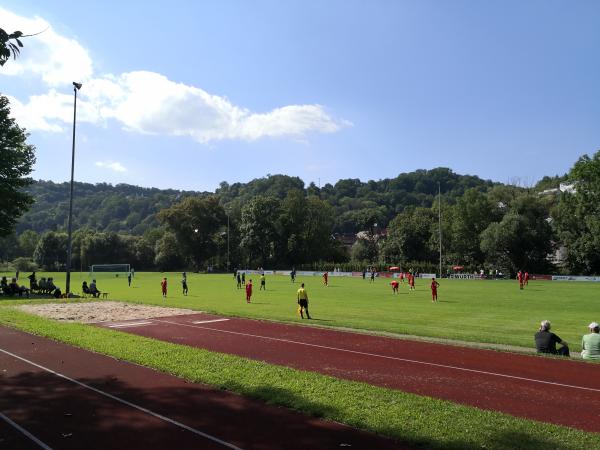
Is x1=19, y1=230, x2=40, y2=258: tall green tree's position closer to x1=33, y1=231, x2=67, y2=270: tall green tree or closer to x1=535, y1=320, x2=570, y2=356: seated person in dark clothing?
x1=33, y1=231, x2=67, y2=270: tall green tree

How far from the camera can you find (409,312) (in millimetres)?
25141

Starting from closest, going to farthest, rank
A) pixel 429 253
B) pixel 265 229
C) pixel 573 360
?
pixel 573 360, pixel 429 253, pixel 265 229

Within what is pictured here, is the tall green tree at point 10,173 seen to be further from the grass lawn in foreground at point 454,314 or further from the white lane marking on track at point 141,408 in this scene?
the white lane marking on track at point 141,408

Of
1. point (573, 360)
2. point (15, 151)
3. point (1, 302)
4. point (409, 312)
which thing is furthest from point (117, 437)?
point (15, 151)

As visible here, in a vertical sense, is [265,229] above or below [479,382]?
above

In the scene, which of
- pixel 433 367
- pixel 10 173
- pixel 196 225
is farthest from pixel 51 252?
pixel 433 367

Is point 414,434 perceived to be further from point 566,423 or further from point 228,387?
point 228,387

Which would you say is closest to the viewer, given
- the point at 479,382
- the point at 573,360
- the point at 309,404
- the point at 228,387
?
the point at 309,404

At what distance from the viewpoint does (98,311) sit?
25.4 metres

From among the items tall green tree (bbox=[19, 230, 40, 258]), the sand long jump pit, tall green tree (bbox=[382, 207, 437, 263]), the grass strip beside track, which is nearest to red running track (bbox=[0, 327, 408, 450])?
the grass strip beside track

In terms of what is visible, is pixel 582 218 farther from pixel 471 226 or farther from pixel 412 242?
pixel 412 242

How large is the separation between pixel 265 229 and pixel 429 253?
113ft

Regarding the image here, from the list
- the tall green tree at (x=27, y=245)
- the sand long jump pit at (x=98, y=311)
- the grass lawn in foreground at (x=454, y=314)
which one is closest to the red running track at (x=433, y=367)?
the grass lawn in foreground at (x=454, y=314)

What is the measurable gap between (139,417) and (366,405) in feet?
13.0
